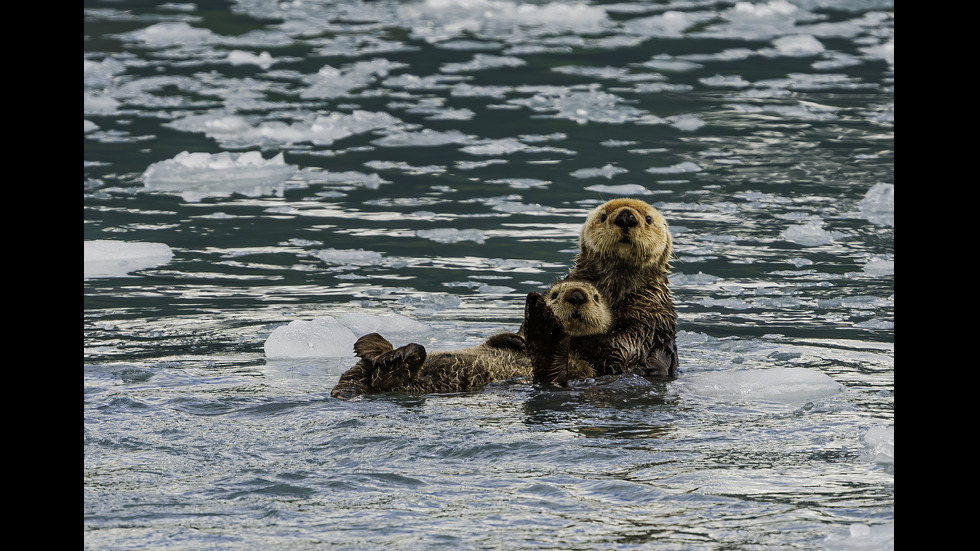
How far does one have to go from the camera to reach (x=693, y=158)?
10.1m

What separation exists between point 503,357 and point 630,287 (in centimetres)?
71

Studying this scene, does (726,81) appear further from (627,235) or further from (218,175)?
(627,235)

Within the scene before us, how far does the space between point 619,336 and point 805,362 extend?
929 millimetres

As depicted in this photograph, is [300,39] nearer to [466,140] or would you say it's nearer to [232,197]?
[466,140]

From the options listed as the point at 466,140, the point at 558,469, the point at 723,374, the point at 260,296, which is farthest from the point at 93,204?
the point at 558,469

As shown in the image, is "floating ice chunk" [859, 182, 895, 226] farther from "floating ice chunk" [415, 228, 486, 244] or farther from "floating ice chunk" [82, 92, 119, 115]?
"floating ice chunk" [82, 92, 119, 115]

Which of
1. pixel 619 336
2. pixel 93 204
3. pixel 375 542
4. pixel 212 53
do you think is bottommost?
pixel 375 542

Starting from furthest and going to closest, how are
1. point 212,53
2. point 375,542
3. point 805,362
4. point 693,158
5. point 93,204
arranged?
point 212,53, point 693,158, point 93,204, point 805,362, point 375,542

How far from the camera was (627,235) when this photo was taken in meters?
5.29

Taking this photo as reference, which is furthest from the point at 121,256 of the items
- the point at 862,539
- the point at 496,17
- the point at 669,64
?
the point at 496,17

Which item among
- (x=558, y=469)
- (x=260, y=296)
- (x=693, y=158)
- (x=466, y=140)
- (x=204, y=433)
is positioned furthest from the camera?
(x=466, y=140)

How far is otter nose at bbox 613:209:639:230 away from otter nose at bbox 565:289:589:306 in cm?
38

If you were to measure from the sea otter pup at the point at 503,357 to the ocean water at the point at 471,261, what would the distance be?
0.39 feet

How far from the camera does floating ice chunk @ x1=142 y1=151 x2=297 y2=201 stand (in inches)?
376
